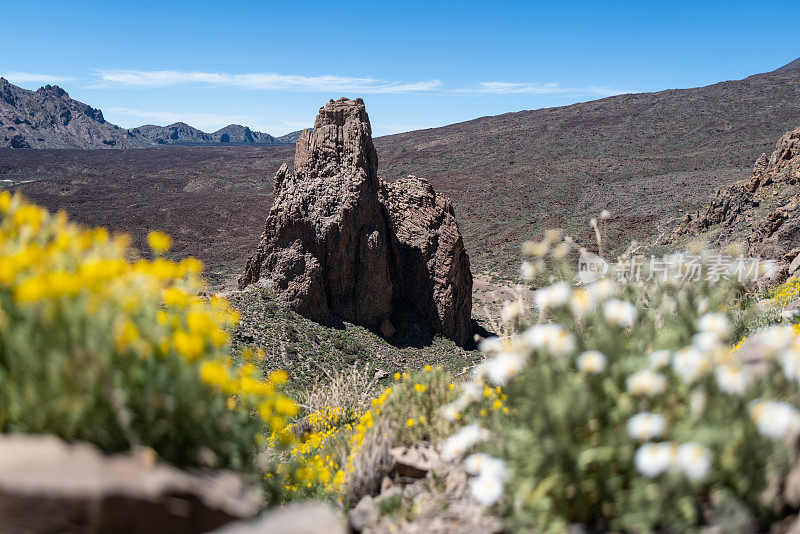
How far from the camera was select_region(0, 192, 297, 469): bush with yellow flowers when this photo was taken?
172 cm

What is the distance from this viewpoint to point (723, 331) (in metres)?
2.21

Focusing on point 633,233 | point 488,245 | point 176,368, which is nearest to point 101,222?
point 488,245

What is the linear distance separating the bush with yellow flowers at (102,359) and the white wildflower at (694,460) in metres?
1.52

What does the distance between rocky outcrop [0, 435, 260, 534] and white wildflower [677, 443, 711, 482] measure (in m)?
1.52

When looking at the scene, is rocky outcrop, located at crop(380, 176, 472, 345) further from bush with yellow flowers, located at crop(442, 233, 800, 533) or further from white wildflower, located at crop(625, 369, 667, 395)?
white wildflower, located at crop(625, 369, 667, 395)

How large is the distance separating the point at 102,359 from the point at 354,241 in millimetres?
13811

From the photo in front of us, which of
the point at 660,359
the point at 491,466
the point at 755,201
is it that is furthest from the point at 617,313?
the point at 755,201

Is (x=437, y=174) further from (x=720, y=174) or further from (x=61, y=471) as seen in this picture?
(x=61, y=471)

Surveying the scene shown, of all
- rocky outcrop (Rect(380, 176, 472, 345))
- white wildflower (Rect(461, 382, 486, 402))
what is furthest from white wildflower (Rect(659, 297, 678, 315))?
rocky outcrop (Rect(380, 176, 472, 345))

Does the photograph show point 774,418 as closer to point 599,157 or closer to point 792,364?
point 792,364

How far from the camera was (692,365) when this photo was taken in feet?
6.08

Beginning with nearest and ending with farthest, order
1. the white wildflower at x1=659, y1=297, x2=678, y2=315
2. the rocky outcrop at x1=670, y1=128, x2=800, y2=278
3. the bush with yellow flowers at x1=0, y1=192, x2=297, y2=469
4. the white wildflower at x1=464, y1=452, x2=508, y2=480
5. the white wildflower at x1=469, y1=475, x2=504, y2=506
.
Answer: the bush with yellow flowers at x1=0, y1=192, x2=297, y2=469
the white wildflower at x1=469, y1=475, x2=504, y2=506
the white wildflower at x1=464, y1=452, x2=508, y2=480
the white wildflower at x1=659, y1=297, x2=678, y2=315
the rocky outcrop at x1=670, y1=128, x2=800, y2=278

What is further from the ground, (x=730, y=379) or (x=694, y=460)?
(x=730, y=379)

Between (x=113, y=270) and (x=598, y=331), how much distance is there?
1.89m
